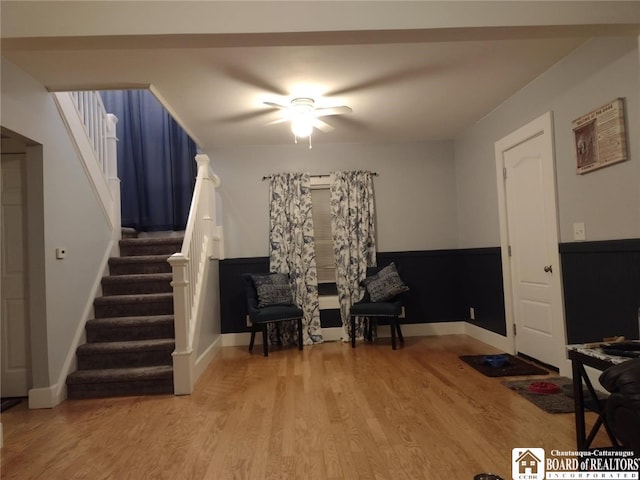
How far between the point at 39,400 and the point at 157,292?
1421mm

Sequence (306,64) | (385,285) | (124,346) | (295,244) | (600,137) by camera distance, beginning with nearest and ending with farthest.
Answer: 1. (600,137)
2. (306,64)
3. (124,346)
4. (385,285)
5. (295,244)

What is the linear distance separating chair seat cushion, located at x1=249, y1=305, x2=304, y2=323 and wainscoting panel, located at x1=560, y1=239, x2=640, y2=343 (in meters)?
2.63

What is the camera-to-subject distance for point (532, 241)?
152 inches

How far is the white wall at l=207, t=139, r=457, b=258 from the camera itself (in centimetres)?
544

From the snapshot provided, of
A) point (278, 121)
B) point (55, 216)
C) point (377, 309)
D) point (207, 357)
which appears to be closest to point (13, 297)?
point (55, 216)

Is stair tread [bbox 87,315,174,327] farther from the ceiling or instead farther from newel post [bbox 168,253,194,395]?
the ceiling

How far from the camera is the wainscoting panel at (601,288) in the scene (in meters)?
2.71

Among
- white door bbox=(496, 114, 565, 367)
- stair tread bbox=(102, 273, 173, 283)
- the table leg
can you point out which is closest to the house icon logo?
the table leg

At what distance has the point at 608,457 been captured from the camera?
6.49ft

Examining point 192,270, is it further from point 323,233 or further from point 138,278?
point 323,233

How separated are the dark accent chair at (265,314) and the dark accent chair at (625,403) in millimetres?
3533

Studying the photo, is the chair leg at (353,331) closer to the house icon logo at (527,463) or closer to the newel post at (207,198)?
the newel post at (207,198)

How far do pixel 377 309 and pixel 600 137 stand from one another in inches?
106

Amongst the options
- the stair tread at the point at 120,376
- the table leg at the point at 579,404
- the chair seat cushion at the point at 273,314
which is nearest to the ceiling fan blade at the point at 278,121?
the chair seat cushion at the point at 273,314
